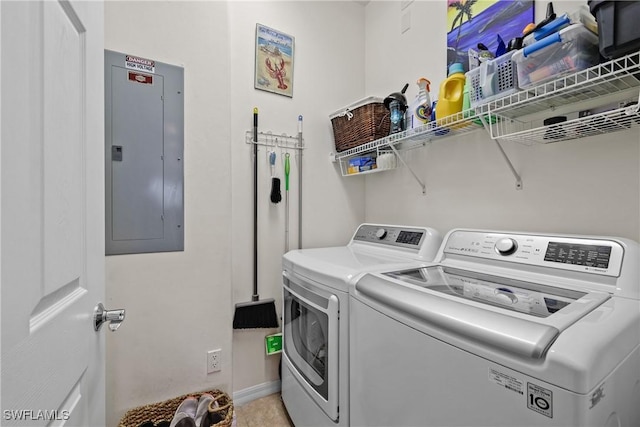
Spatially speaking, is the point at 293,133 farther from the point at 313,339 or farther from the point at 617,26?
the point at 617,26

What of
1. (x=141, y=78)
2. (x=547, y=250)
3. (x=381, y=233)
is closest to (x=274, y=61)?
(x=141, y=78)

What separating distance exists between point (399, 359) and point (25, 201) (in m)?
0.93

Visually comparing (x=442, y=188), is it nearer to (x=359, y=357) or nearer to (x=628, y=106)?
(x=628, y=106)

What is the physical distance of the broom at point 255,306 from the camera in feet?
5.75

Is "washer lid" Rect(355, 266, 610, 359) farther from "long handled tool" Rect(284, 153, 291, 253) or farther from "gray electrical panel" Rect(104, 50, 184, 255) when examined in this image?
"gray electrical panel" Rect(104, 50, 184, 255)

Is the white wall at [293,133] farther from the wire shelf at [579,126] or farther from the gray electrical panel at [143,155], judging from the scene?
the wire shelf at [579,126]

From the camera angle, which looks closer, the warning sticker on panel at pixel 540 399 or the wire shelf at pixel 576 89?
the warning sticker on panel at pixel 540 399

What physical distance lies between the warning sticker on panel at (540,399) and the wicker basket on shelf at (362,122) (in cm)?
147

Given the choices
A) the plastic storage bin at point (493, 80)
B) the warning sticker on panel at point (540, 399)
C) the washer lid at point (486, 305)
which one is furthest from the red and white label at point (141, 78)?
the warning sticker on panel at point (540, 399)

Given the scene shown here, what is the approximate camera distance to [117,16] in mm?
1382

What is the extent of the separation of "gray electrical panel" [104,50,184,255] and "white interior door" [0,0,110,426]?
690mm

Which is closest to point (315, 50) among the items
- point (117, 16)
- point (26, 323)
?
point (117, 16)

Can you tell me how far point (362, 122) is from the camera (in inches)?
72.3

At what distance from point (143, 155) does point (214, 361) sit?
1172 mm
